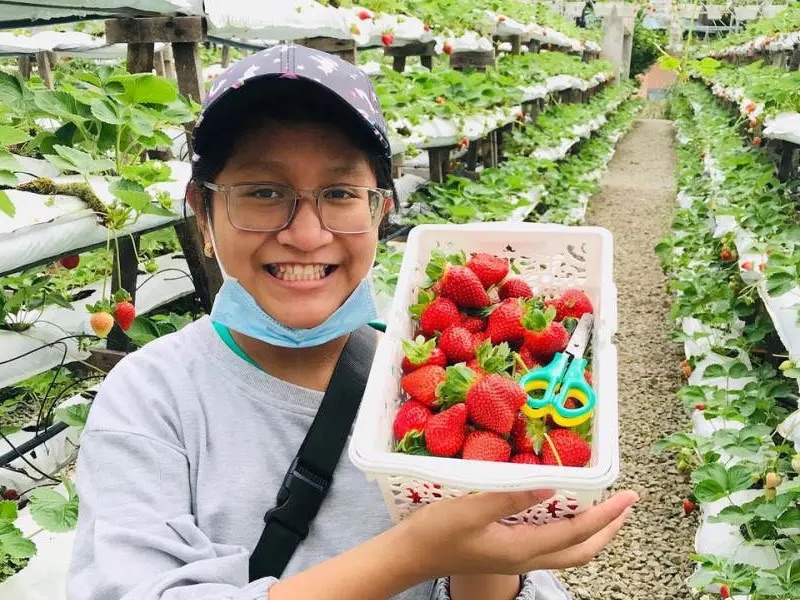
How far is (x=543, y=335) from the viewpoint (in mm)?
1135

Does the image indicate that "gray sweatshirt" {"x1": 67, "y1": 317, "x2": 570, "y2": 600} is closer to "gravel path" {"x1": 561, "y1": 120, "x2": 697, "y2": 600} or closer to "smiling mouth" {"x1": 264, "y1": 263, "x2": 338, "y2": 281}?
"smiling mouth" {"x1": 264, "y1": 263, "x2": 338, "y2": 281}

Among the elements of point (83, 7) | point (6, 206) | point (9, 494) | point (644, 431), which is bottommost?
point (644, 431)

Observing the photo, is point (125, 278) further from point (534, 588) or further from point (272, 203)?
point (534, 588)

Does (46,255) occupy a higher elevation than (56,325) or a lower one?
A: higher

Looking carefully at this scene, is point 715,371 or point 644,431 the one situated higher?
point 715,371

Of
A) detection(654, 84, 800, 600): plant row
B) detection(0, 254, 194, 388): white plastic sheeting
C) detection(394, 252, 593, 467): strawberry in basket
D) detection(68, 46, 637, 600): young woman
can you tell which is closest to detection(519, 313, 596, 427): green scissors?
detection(394, 252, 593, 467): strawberry in basket

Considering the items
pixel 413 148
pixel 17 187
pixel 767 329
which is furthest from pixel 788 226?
pixel 17 187

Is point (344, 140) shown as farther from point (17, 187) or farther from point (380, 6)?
point (380, 6)

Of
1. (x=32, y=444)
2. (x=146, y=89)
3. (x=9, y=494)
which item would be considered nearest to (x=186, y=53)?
(x=146, y=89)

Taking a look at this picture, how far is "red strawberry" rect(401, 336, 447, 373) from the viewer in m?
1.07

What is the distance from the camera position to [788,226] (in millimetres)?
3311

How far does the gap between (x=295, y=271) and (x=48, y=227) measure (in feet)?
2.75

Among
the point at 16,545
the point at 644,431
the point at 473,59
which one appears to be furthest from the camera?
the point at 473,59

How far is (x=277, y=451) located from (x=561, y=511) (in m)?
0.38
